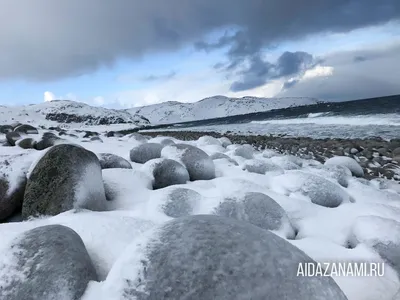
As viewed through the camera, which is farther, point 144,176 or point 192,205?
point 144,176

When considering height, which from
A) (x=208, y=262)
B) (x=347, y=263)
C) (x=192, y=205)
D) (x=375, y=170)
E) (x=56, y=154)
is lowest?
(x=375, y=170)

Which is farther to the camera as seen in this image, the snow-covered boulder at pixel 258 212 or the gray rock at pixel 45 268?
the snow-covered boulder at pixel 258 212

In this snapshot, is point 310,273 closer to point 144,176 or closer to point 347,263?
point 347,263

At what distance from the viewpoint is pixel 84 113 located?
6981 centimetres

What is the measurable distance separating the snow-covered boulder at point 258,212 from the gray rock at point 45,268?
144cm

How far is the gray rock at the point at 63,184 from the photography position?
10.3ft

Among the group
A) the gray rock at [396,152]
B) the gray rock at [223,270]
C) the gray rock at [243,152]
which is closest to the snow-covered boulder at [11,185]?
the gray rock at [223,270]

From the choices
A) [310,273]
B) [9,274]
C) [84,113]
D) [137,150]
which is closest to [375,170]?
[137,150]

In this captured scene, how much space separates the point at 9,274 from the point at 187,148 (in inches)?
138

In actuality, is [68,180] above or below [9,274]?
above

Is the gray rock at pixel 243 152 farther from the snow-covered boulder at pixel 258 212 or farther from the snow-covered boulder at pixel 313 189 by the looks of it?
the snow-covered boulder at pixel 258 212

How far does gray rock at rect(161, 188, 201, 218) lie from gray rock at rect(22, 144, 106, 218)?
2.55 ft

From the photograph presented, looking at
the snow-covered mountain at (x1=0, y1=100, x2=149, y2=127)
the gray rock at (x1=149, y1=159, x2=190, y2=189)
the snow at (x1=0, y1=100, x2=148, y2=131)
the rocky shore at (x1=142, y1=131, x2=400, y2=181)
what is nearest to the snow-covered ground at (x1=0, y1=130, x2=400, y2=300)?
the gray rock at (x1=149, y1=159, x2=190, y2=189)

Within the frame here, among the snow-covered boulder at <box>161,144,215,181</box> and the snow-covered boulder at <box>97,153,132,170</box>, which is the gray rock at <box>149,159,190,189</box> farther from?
the snow-covered boulder at <box>97,153,132,170</box>
